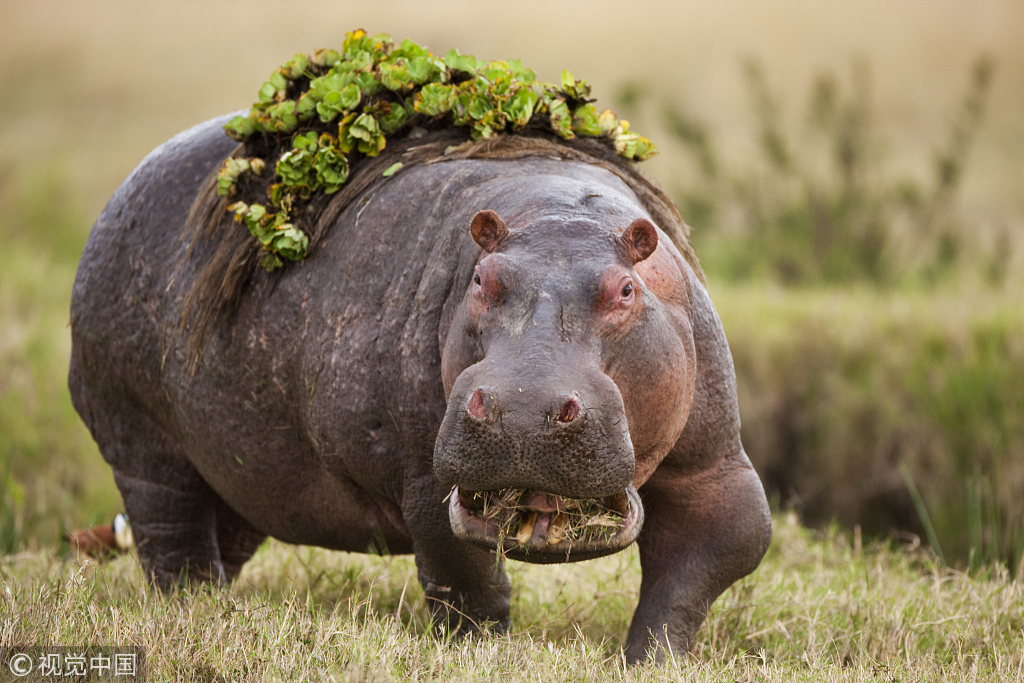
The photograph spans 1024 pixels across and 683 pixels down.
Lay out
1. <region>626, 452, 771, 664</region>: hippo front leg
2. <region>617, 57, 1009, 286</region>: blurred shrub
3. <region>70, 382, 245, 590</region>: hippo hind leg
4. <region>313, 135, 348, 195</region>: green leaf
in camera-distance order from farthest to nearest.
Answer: <region>617, 57, 1009, 286</region>: blurred shrub < <region>70, 382, 245, 590</region>: hippo hind leg < <region>313, 135, 348, 195</region>: green leaf < <region>626, 452, 771, 664</region>: hippo front leg

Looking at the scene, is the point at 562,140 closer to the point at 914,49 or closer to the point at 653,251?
the point at 653,251

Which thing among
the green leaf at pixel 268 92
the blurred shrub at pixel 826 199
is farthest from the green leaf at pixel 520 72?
the blurred shrub at pixel 826 199

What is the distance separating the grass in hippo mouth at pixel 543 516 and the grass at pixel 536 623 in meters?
0.42

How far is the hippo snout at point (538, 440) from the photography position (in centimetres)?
282

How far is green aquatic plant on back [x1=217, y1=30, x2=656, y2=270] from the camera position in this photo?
404cm

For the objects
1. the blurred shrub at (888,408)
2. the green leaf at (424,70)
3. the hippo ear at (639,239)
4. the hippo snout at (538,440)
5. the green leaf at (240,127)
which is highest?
the green leaf at (424,70)

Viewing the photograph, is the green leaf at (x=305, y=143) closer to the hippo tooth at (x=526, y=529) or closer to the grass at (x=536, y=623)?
the grass at (x=536, y=623)

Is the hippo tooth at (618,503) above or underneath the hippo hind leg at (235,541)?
above

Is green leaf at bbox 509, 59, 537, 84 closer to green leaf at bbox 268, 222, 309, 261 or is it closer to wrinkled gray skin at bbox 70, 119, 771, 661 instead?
wrinkled gray skin at bbox 70, 119, 771, 661

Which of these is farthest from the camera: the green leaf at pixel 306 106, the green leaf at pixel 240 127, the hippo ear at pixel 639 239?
the green leaf at pixel 240 127

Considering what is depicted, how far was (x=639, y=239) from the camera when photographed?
3.22 metres

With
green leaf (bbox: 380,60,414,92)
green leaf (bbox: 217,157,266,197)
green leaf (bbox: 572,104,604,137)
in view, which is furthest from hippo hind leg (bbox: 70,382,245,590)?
green leaf (bbox: 572,104,604,137)

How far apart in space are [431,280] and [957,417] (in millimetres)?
4773

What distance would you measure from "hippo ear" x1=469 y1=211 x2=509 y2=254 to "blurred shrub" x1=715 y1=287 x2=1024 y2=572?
151 inches
